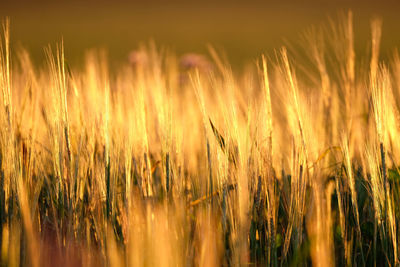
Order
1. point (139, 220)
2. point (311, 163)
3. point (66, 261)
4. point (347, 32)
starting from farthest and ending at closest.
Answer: point (347, 32)
point (311, 163)
point (139, 220)
point (66, 261)

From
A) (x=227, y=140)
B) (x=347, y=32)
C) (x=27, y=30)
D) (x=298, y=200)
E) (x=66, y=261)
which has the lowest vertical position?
(x=66, y=261)

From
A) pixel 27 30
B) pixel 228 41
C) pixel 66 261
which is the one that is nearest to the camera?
pixel 66 261

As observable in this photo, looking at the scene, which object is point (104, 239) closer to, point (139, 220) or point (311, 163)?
point (139, 220)

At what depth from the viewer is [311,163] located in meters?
1.30

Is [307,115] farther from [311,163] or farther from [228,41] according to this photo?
[228,41]

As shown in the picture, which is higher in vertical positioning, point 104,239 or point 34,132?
point 34,132

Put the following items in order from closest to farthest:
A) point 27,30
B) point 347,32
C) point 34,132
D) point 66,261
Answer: point 66,261 → point 34,132 → point 347,32 → point 27,30

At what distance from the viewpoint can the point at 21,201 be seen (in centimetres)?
107

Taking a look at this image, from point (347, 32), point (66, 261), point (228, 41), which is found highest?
point (228, 41)

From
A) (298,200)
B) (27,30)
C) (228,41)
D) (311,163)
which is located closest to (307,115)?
(311,163)

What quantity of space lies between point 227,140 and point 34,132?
72cm

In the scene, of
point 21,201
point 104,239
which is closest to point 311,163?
point 104,239

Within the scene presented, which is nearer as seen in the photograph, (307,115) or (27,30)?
(307,115)

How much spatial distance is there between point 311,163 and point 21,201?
0.80 meters
